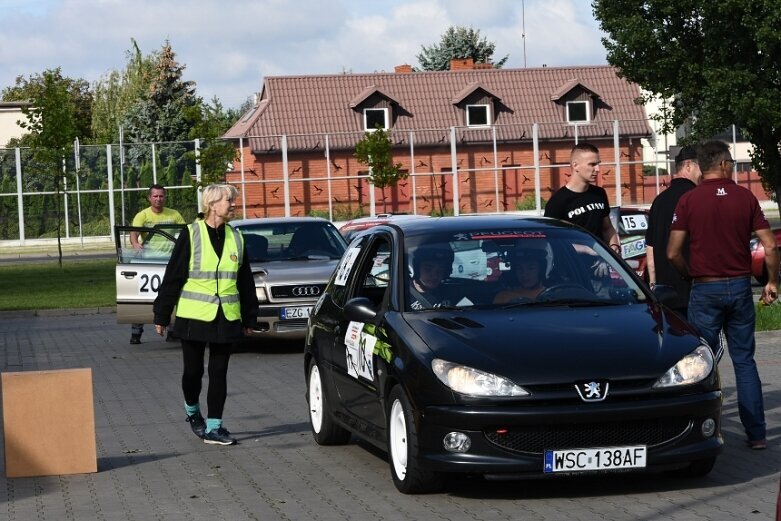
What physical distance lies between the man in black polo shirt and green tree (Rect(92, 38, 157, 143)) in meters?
80.2

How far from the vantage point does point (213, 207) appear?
33.3ft

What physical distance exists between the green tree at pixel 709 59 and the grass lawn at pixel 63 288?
14.1m

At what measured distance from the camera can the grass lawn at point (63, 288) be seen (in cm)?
2539

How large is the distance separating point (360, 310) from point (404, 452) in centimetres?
96

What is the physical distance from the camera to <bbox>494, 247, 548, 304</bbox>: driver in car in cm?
868

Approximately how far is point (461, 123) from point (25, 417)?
61414 mm

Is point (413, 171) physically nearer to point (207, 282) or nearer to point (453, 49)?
point (453, 49)

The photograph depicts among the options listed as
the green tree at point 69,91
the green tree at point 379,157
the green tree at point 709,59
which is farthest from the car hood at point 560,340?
the green tree at point 69,91

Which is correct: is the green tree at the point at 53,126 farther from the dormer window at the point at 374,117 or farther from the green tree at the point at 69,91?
the green tree at the point at 69,91

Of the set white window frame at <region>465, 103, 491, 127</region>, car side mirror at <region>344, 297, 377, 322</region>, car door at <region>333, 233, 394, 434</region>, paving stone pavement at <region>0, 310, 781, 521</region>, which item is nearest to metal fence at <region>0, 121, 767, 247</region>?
white window frame at <region>465, 103, 491, 127</region>

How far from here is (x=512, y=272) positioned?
8.83 meters

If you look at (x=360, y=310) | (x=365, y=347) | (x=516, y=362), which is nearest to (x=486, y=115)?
(x=365, y=347)

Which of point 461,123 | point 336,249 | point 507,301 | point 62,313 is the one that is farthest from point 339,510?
point 461,123

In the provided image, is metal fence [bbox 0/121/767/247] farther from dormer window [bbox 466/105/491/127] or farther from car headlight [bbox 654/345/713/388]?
car headlight [bbox 654/345/713/388]
